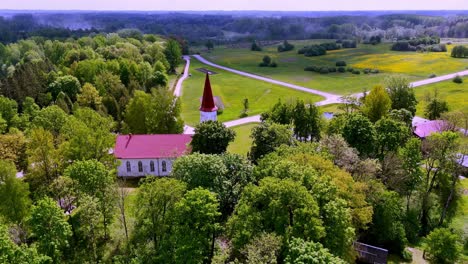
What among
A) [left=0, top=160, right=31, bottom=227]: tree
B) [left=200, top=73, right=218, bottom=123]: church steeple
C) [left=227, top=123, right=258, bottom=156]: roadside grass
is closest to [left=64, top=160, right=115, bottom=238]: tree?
[left=0, top=160, right=31, bottom=227]: tree

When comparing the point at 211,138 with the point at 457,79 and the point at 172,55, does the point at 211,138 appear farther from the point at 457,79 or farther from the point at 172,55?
the point at 172,55

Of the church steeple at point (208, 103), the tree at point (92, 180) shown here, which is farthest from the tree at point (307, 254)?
the church steeple at point (208, 103)

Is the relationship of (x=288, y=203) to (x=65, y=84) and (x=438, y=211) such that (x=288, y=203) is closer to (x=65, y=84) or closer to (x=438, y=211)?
(x=438, y=211)

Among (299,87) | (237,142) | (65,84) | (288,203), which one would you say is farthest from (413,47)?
(288,203)

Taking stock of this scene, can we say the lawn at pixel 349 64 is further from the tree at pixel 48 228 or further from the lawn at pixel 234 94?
the tree at pixel 48 228

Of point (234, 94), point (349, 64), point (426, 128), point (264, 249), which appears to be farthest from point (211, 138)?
point (349, 64)
